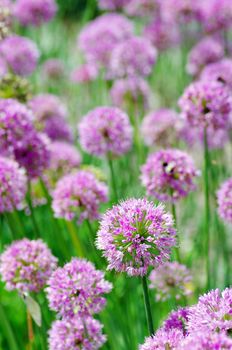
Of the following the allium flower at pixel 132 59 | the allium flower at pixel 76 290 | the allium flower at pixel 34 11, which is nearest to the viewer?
the allium flower at pixel 76 290

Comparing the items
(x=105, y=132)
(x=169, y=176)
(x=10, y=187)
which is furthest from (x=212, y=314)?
(x=105, y=132)

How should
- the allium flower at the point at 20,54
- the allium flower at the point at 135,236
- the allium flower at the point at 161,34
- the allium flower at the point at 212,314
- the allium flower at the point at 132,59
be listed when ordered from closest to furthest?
the allium flower at the point at 212,314 < the allium flower at the point at 135,236 < the allium flower at the point at 132,59 < the allium flower at the point at 20,54 < the allium flower at the point at 161,34

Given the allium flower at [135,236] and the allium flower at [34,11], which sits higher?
the allium flower at [34,11]

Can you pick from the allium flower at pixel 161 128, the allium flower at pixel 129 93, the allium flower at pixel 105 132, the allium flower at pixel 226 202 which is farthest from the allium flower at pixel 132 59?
the allium flower at pixel 226 202

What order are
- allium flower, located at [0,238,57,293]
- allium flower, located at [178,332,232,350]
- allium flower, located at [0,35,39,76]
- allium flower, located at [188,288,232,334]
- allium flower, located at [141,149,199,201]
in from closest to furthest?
allium flower, located at [178,332,232,350]
allium flower, located at [188,288,232,334]
allium flower, located at [0,238,57,293]
allium flower, located at [141,149,199,201]
allium flower, located at [0,35,39,76]

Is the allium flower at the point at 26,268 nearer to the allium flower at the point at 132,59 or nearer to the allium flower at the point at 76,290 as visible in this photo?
the allium flower at the point at 76,290

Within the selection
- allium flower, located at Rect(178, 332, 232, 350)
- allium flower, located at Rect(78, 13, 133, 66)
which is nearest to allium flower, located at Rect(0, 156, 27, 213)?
allium flower, located at Rect(178, 332, 232, 350)

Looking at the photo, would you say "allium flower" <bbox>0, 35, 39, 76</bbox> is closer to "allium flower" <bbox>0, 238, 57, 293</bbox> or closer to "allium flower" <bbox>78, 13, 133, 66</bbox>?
"allium flower" <bbox>78, 13, 133, 66</bbox>
